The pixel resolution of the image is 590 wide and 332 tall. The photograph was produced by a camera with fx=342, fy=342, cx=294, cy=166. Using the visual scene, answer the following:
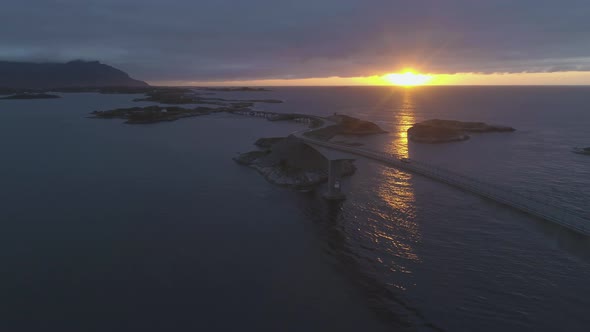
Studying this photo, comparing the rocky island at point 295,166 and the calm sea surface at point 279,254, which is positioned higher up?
the rocky island at point 295,166

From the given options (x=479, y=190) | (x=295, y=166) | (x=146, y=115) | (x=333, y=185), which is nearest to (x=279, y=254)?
(x=333, y=185)

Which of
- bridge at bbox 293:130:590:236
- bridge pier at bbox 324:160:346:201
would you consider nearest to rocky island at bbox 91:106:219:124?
bridge at bbox 293:130:590:236

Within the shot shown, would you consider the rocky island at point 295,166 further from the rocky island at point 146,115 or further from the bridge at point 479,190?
the rocky island at point 146,115

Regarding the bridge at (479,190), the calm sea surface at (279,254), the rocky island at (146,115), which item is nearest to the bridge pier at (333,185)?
the bridge at (479,190)

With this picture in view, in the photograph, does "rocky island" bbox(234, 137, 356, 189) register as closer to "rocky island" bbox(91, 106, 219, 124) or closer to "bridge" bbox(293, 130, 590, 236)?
"bridge" bbox(293, 130, 590, 236)

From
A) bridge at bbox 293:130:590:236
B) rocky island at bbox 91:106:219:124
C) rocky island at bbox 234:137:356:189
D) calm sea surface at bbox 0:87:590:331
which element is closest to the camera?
calm sea surface at bbox 0:87:590:331

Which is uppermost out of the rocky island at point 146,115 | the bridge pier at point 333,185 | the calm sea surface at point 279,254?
the rocky island at point 146,115

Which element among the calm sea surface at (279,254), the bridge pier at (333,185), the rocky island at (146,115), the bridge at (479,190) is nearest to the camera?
the calm sea surface at (279,254)

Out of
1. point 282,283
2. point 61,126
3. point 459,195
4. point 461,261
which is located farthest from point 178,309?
point 61,126
